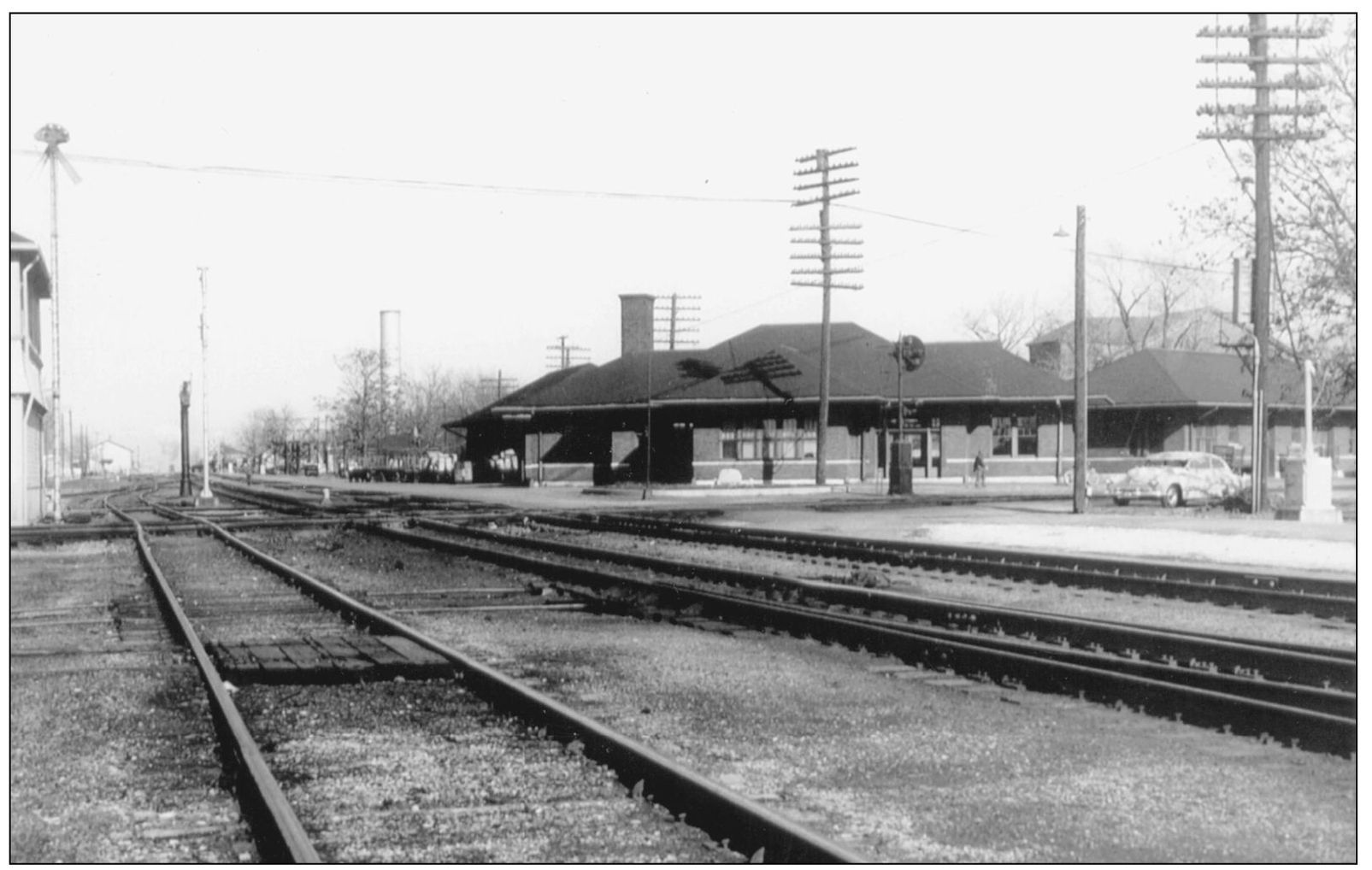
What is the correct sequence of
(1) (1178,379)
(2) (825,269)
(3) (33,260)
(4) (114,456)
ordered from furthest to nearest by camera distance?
(4) (114,456), (1) (1178,379), (2) (825,269), (3) (33,260)

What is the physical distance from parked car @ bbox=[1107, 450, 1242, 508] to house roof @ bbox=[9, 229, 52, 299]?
27.2 m

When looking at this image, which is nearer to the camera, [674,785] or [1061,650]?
[674,785]

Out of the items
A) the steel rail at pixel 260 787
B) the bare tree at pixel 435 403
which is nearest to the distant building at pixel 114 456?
the bare tree at pixel 435 403

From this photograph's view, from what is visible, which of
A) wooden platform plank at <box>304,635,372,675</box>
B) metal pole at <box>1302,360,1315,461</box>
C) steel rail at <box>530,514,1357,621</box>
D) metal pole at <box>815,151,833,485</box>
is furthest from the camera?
metal pole at <box>815,151,833,485</box>

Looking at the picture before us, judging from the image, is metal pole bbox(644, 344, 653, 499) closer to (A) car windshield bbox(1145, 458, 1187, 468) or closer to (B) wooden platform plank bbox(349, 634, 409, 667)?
(A) car windshield bbox(1145, 458, 1187, 468)

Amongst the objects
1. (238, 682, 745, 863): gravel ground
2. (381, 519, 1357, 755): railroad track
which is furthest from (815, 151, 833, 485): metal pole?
(238, 682, 745, 863): gravel ground

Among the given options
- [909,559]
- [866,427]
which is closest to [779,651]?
[909,559]

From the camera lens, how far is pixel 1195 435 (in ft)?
194

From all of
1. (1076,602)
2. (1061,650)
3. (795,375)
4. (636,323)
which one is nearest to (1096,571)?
(1076,602)

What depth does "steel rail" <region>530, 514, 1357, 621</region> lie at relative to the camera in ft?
49.8

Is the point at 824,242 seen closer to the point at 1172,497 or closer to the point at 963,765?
the point at 1172,497

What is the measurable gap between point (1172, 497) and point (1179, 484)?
425 millimetres

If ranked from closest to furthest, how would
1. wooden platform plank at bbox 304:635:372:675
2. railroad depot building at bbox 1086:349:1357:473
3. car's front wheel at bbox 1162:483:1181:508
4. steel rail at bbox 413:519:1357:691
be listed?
steel rail at bbox 413:519:1357:691 < wooden platform plank at bbox 304:635:372:675 < car's front wheel at bbox 1162:483:1181:508 < railroad depot building at bbox 1086:349:1357:473

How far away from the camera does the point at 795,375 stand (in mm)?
56875
